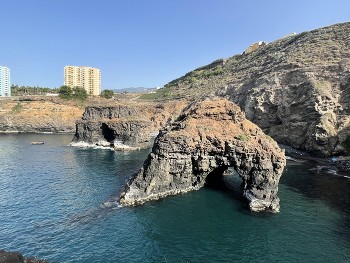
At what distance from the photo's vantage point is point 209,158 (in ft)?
155

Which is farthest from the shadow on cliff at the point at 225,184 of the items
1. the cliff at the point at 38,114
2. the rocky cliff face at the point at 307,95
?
→ the cliff at the point at 38,114

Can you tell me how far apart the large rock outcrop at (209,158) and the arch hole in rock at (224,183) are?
2.13 metres

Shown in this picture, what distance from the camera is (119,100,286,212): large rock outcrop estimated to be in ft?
142

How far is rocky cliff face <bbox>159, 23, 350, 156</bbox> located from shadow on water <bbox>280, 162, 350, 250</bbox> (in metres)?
13.4

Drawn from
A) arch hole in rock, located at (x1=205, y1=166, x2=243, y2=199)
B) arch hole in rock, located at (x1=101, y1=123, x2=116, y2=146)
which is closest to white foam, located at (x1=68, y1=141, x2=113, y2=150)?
arch hole in rock, located at (x1=101, y1=123, x2=116, y2=146)

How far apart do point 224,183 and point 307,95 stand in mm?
48775

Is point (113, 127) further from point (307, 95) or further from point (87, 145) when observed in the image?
point (307, 95)

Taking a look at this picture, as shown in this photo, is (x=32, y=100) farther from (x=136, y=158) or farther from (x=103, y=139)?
(x=136, y=158)


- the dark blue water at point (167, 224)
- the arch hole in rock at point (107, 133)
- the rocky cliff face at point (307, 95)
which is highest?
the rocky cliff face at point (307, 95)

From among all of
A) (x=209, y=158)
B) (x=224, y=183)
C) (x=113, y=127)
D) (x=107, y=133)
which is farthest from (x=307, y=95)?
(x=107, y=133)

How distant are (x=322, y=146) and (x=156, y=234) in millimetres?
62291

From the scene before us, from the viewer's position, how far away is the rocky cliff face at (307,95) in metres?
81.4

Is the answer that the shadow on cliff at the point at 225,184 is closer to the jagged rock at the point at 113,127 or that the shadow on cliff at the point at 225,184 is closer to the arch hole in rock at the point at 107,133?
the jagged rock at the point at 113,127

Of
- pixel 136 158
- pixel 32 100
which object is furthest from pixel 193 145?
pixel 32 100
